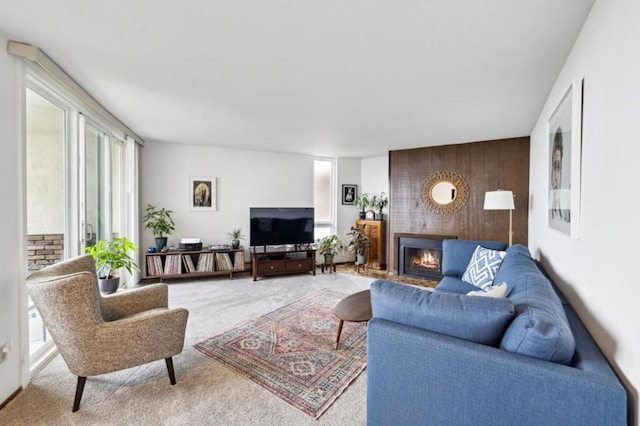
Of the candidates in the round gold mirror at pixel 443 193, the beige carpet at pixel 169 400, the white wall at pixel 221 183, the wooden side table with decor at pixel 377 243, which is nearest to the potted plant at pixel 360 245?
the wooden side table with decor at pixel 377 243

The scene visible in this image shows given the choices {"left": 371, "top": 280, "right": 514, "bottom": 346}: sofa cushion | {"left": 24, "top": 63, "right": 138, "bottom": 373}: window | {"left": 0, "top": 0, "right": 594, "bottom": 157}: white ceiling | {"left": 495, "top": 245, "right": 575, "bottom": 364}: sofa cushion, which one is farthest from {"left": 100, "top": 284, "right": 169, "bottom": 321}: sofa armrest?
{"left": 495, "top": 245, "right": 575, "bottom": 364}: sofa cushion

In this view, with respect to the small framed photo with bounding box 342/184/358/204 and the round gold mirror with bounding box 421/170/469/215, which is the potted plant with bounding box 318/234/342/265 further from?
the round gold mirror with bounding box 421/170/469/215

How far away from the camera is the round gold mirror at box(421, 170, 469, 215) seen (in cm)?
489

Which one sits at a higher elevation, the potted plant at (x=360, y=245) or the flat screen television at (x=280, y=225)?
the flat screen television at (x=280, y=225)

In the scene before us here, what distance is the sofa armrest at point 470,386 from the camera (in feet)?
3.22

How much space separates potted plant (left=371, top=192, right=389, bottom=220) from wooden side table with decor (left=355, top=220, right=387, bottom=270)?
6.7 inches

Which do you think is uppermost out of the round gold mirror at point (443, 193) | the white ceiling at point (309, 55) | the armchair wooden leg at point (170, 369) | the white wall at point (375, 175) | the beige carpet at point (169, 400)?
the white ceiling at point (309, 55)

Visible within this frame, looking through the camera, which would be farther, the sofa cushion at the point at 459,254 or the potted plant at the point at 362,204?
the potted plant at the point at 362,204

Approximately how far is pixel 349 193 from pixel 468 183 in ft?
7.83

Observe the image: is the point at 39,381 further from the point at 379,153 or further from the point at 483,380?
the point at 379,153

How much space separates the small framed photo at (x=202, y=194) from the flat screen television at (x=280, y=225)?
0.73 metres

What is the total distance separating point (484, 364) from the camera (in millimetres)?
1151

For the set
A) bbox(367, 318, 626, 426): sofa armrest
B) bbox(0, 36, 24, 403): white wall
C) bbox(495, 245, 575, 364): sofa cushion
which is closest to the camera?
bbox(367, 318, 626, 426): sofa armrest

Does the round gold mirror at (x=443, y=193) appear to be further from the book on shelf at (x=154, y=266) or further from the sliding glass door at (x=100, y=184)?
the sliding glass door at (x=100, y=184)
